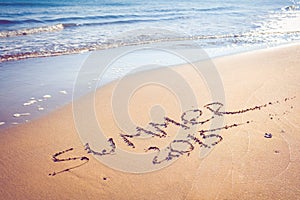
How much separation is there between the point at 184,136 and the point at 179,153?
13.9 inches

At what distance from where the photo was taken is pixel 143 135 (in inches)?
136

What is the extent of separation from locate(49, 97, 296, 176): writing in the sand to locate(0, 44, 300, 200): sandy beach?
0.9 inches

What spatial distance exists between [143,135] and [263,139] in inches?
55.7

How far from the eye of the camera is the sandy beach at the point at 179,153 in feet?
8.34

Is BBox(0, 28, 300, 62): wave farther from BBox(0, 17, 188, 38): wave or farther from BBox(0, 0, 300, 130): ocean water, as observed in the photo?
BBox(0, 17, 188, 38): wave

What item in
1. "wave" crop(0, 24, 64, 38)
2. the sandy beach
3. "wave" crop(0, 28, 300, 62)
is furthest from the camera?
"wave" crop(0, 24, 64, 38)

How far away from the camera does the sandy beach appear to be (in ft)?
8.34

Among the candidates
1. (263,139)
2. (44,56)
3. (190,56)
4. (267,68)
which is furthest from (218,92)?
(44,56)

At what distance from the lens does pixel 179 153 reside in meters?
3.05

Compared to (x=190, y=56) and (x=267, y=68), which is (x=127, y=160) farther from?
(x=190, y=56)

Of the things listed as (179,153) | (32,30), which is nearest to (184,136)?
(179,153)

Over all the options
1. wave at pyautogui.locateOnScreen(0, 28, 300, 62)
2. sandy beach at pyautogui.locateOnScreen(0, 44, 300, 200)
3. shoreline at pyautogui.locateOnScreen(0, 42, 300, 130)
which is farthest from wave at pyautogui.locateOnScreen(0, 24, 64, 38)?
sandy beach at pyautogui.locateOnScreen(0, 44, 300, 200)

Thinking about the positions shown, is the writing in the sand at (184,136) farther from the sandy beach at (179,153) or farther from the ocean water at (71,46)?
the ocean water at (71,46)

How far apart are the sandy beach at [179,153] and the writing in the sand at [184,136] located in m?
0.02
